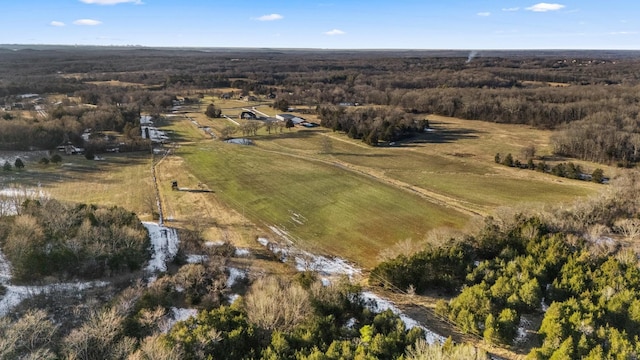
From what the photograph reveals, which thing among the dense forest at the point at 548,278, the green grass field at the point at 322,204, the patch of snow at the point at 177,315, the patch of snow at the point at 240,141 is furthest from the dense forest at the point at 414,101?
the patch of snow at the point at 177,315

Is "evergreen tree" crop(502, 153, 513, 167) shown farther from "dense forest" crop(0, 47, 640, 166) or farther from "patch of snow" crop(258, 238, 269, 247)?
"patch of snow" crop(258, 238, 269, 247)

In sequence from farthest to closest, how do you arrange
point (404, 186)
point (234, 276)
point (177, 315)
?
point (404, 186) → point (234, 276) → point (177, 315)

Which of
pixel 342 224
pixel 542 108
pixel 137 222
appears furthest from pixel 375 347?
pixel 542 108

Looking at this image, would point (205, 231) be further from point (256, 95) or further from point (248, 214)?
point (256, 95)

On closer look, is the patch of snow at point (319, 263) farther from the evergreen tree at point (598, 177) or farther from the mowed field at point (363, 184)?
the evergreen tree at point (598, 177)

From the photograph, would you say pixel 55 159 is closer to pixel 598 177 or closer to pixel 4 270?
pixel 4 270

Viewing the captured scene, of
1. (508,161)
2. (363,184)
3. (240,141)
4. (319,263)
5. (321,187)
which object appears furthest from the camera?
(240,141)

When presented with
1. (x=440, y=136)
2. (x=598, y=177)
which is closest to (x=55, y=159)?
(x=440, y=136)
